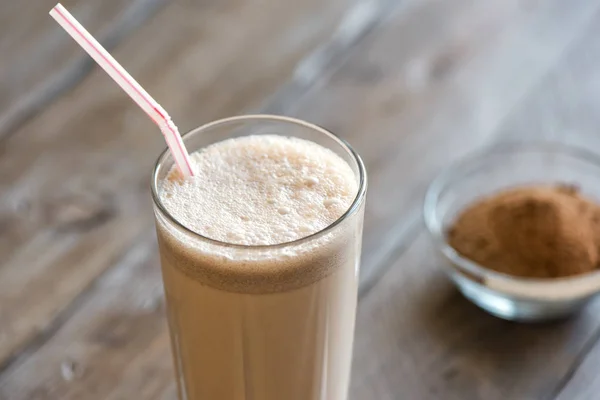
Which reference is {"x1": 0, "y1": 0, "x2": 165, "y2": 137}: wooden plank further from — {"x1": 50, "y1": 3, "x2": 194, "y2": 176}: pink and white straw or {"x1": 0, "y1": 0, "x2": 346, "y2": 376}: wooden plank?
{"x1": 50, "y1": 3, "x2": 194, "y2": 176}: pink and white straw

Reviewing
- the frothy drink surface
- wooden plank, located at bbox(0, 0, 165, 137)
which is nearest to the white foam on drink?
the frothy drink surface

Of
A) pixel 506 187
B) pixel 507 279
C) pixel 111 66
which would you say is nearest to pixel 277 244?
pixel 111 66

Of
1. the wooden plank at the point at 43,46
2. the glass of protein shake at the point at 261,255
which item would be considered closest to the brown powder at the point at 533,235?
the glass of protein shake at the point at 261,255

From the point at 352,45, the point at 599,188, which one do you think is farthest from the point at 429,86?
the point at 599,188

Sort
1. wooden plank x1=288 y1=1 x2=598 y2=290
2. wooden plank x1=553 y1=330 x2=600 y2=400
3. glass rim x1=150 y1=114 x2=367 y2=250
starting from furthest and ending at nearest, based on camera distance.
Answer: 1. wooden plank x1=288 y1=1 x2=598 y2=290
2. wooden plank x1=553 y1=330 x2=600 y2=400
3. glass rim x1=150 y1=114 x2=367 y2=250

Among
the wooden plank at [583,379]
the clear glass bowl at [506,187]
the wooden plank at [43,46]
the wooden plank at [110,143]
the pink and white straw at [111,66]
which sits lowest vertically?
the wooden plank at [583,379]

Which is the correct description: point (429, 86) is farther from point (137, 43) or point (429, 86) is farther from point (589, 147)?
point (137, 43)

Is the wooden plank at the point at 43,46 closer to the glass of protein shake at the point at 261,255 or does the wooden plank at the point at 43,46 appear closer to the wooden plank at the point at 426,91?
the wooden plank at the point at 426,91

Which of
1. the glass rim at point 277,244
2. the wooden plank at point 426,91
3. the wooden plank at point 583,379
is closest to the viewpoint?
the glass rim at point 277,244
